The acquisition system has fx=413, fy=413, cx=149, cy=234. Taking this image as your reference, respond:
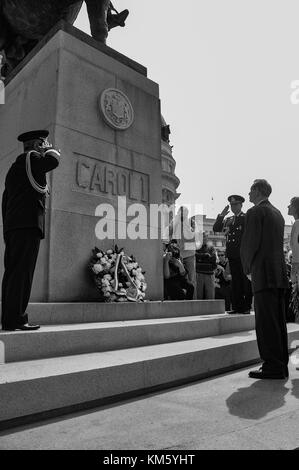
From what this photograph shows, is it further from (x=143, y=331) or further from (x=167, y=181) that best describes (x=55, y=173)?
(x=167, y=181)

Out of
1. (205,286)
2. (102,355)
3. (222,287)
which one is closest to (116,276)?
(102,355)

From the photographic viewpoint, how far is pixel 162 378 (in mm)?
3834

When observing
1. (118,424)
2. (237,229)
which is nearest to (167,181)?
(237,229)

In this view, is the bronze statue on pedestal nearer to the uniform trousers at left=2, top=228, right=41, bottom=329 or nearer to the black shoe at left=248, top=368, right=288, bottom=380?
the uniform trousers at left=2, top=228, right=41, bottom=329

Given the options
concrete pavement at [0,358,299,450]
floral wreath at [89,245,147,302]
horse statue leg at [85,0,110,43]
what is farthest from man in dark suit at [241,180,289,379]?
horse statue leg at [85,0,110,43]

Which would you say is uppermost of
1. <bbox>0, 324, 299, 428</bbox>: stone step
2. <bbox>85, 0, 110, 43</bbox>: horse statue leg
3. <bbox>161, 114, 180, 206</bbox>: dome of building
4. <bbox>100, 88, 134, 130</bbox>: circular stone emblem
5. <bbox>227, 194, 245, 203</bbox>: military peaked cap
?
<bbox>161, 114, 180, 206</bbox>: dome of building

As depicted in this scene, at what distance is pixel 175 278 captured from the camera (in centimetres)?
787

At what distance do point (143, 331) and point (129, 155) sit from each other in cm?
334

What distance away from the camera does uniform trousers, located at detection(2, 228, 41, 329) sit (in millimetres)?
3941

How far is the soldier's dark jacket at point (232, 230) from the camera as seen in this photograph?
7.24 m

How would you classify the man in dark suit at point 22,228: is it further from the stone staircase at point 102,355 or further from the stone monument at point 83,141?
the stone monument at point 83,141

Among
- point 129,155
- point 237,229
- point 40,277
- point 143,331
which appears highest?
point 129,155

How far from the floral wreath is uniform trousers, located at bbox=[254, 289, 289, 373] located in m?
2.08

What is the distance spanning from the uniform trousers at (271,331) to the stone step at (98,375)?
0.54 meters
